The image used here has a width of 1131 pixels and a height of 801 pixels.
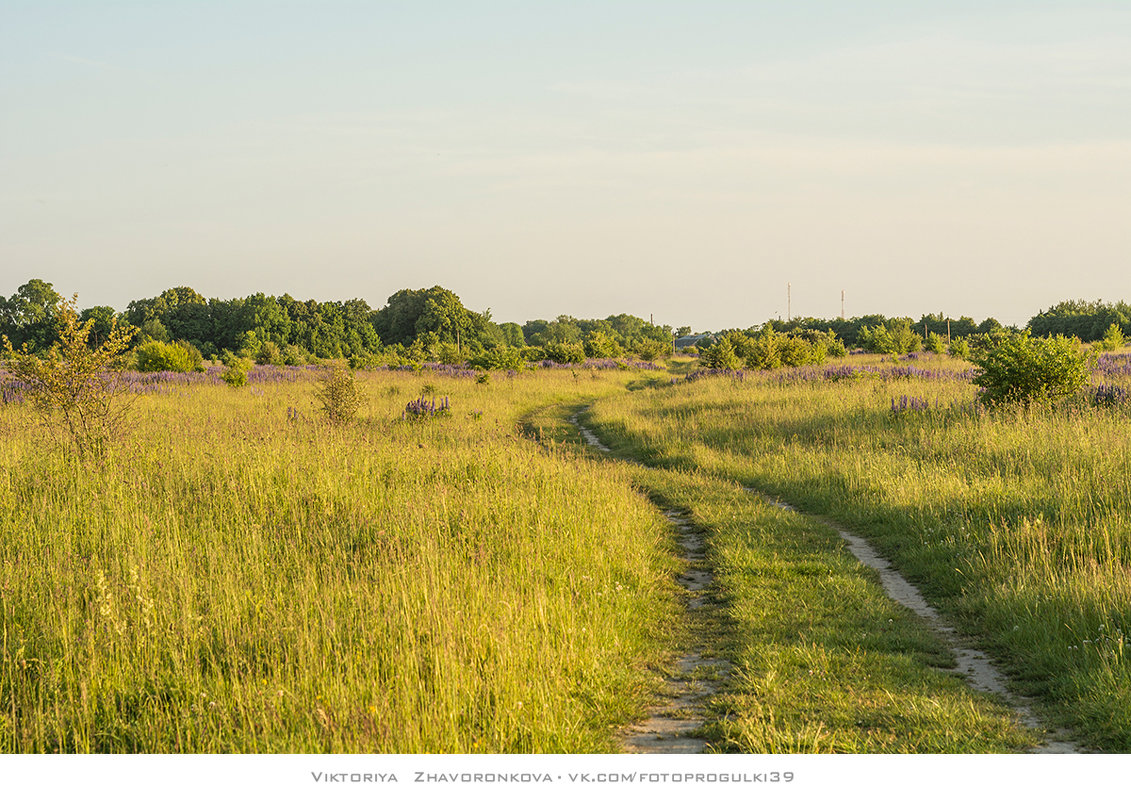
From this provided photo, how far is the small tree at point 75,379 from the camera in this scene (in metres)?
10.8

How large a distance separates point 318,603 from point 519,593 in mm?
1594

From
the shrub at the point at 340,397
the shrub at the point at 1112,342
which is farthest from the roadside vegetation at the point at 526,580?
the shrub at the point at 1112,342

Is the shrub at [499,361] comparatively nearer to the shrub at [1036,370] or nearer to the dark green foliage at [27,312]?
the shrub at [1036,370]

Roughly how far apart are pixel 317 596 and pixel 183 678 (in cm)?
121

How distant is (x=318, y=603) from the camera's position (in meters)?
5.36

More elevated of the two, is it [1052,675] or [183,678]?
[183,678]

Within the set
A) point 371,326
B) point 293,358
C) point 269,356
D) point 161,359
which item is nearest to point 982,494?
point 161,359

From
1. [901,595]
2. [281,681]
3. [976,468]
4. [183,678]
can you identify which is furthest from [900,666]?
[976,468]

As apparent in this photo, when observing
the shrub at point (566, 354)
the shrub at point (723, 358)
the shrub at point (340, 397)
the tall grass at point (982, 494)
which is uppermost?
the shrub at point (566, 354)

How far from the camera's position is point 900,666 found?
5566 millimetres

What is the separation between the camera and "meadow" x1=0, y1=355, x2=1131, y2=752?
437 cm

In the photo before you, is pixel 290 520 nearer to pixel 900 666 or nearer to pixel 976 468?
pixel 900 666

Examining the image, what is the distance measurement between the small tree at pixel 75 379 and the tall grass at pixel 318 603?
0.59 meters

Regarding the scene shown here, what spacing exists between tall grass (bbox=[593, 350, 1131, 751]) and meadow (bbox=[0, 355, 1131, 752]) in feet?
0.13
